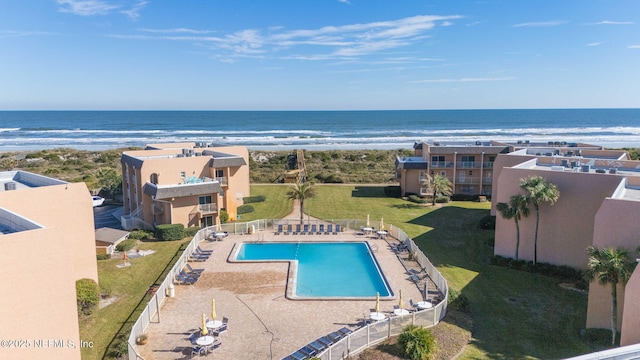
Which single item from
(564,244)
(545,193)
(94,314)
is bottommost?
(94,314)

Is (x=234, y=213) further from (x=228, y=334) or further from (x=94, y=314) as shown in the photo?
(x=228, y=334)

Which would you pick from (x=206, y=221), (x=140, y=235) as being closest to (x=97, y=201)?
(x=140, y=235)

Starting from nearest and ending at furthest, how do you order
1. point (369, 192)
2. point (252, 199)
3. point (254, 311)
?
point (254, 311), point (252, 199), point (369, 192)

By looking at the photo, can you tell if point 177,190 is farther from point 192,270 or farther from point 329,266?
point 329,266

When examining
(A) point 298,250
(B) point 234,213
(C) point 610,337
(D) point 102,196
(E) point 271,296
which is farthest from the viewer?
(D) point 102,196

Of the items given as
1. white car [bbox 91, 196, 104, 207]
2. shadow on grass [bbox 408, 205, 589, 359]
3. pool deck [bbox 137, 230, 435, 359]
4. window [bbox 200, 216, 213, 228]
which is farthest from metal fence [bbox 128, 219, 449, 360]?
white car [bbox 91, 196, 104, 207]

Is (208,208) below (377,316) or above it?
above

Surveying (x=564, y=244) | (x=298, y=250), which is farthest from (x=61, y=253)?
(x=564, y=244)
